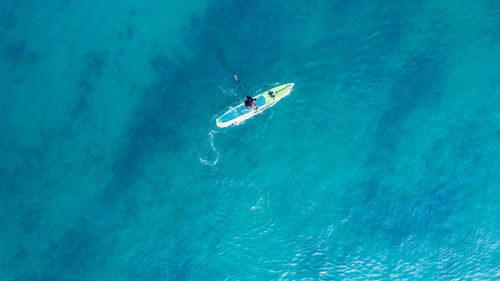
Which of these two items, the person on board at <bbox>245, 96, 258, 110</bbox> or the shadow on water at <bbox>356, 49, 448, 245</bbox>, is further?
the shadow on water at <bbox>356, 49, 448, 245</bbox>

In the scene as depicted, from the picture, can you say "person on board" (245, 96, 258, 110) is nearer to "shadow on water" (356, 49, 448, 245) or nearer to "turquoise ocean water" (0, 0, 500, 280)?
"turquoise ocean water" (0, 0, 500, 280)

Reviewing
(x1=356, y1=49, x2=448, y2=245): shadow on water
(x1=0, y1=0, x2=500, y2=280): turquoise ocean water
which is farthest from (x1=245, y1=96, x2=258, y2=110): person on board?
(x1=356, y1=49, x2=448, y2=245): shadow on water

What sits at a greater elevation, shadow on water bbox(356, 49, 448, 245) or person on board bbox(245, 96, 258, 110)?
person on board bbox(245, 96, 258, 110)

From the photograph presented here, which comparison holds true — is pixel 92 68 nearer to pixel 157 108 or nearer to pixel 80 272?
pixel 157 108

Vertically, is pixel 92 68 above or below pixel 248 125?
above

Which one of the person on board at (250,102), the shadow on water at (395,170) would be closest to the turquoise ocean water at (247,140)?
the shadow on water at (395,170)

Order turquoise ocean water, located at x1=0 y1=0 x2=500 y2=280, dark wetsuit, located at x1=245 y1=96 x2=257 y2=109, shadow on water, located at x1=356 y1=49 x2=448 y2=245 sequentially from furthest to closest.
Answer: shadow on water, located at x1=356 y1=49 x2=448 y2=245
turquoise ocean water, located at x1=0 y1=0 x2=500 y2=280
dark wetsuit, located at x1=245 y1=96 x2=257 y2=109

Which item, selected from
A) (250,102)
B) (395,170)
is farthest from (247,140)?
(395,170)

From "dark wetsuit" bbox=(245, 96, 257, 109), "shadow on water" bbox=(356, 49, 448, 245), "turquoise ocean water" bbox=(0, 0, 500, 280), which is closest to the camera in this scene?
"dark wetsuit" bbox=(245, 96, 257, 109)

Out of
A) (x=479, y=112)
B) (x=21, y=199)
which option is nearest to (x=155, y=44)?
(x=21, y=199)
